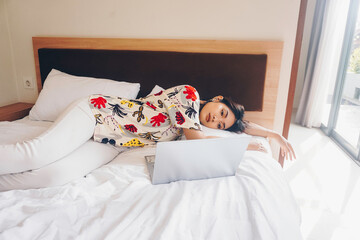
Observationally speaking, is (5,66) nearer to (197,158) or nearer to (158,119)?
(158,119)

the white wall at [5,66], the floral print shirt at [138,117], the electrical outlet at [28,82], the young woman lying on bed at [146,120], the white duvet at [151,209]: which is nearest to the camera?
the white duvet at [151,209]

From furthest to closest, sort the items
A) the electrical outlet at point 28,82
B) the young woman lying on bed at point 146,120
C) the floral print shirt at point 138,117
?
the electrical outlet at point 28,82 → the floral print shirt at point 138,117 → the young woman lying on bed at point 146,120

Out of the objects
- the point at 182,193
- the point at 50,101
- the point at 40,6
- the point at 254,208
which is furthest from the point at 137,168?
the point at 40,6

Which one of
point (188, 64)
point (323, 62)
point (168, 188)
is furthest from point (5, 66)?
point (323, 62)

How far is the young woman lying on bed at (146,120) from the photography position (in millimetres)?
1332

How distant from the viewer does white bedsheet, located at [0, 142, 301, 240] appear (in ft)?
2.57

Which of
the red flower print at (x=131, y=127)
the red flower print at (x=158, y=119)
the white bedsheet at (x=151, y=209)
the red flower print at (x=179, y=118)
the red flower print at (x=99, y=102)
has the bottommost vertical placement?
the white bedsheet at (x=151, y=209)

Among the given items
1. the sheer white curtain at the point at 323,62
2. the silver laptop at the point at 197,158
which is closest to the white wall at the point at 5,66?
the silver laptop at the point at 197,158

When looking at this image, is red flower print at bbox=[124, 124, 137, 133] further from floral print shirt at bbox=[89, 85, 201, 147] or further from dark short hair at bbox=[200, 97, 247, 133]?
dark short hair at bbox=[200, 97, 247, 133]

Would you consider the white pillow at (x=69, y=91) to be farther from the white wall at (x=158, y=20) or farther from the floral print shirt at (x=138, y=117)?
the white wall at (x=158, y=20)

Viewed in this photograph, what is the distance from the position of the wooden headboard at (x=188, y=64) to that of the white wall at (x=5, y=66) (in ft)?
1.16

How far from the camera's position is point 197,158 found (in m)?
1.06

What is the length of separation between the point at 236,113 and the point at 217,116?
121mm

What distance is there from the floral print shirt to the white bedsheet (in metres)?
0.36
